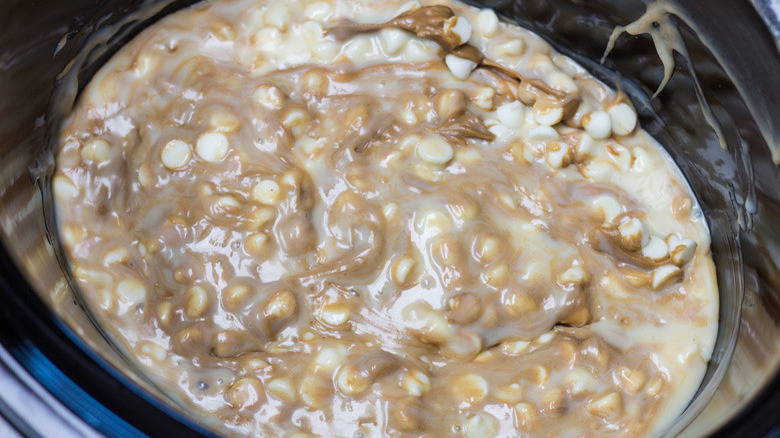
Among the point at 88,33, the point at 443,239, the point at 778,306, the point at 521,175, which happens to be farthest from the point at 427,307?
the point at 88,33

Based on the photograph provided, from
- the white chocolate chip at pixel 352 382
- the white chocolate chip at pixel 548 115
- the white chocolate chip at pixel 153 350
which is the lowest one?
the white chocolate chip at pixel 352 382

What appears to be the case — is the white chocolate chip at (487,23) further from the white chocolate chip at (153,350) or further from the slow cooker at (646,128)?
the white chocolate chip at (153,350)

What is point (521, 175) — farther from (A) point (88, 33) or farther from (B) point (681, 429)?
(A) point (88, 33)

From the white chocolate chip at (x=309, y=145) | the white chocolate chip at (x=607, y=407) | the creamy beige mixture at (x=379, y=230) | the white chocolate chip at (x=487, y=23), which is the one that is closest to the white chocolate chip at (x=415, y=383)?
the creamy beige mixture at (x=379, y=230)

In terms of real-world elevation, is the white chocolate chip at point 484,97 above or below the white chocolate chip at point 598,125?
above

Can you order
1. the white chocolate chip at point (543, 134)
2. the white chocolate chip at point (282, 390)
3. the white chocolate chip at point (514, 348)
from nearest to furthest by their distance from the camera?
the white chocolate chip at point (282, 390)
the white chocolate chip at point (514, 348)
the white chocolate chip at point (543, 134)

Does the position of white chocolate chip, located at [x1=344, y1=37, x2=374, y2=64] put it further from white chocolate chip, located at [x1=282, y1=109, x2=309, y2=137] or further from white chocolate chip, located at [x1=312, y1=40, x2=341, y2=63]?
white chocolate chip, located at [x1=282, y1=109, x2=309, y2=137]
